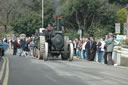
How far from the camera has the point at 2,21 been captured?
70250 millimetres

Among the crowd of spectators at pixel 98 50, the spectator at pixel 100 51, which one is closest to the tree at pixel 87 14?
the crowd of spectators at pixel 98 50

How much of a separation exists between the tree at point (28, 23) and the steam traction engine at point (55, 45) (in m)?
40.7

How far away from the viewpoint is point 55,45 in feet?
72.0

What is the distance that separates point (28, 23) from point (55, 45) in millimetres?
42420

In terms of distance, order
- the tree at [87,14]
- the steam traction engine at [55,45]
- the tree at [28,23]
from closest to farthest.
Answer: the steam traction engine at [55,45], the tree at [87,14], the tree at [28,23]

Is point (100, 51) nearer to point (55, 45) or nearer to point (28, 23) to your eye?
point (55, 45)

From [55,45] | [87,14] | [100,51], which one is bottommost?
[100,51]

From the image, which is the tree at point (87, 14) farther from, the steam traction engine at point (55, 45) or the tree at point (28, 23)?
the steam traction engine at point (55, 45)

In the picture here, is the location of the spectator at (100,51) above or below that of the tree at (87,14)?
below

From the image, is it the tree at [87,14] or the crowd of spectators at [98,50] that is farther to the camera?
the tree at [87,14]

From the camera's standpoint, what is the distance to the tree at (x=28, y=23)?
6347 centimetres

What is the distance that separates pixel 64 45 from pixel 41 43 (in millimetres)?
1673

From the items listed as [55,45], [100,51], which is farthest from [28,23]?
[55,45]

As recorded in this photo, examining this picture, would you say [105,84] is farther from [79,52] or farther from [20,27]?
[20,27]
